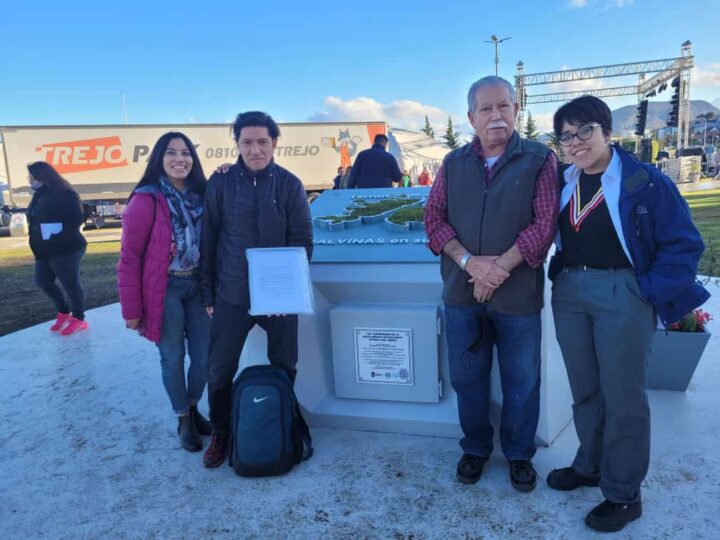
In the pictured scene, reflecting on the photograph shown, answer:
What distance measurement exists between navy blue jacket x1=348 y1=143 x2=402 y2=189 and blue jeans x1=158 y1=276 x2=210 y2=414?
4.22m

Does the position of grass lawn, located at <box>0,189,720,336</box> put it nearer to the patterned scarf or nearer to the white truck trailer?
the patterned scarf

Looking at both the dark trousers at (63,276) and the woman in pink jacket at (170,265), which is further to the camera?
the dark trousers at (63,276)

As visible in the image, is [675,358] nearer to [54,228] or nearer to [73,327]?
[54,228]

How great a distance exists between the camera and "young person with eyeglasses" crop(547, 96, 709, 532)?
1.95m

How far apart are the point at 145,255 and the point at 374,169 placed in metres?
4.45

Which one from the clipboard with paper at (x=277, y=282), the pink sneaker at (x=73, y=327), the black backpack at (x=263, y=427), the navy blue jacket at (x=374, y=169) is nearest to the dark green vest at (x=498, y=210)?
the clipboard with paper at (x=277, y=282)

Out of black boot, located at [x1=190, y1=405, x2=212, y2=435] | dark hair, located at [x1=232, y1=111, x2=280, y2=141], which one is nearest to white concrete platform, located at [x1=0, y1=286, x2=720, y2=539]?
black boot, located at [x1=190, y1=405, x2=212, y2=435]

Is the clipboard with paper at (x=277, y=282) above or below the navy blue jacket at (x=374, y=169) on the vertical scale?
below

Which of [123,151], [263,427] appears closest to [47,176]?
[263,427]

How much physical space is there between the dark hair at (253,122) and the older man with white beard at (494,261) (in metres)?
0.92

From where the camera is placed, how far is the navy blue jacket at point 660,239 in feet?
6.29

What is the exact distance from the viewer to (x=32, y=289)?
897 centimetres

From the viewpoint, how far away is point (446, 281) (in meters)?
2.53

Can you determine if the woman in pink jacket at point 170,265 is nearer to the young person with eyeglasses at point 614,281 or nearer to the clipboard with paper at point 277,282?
the clipboard with paper at point 277,282
